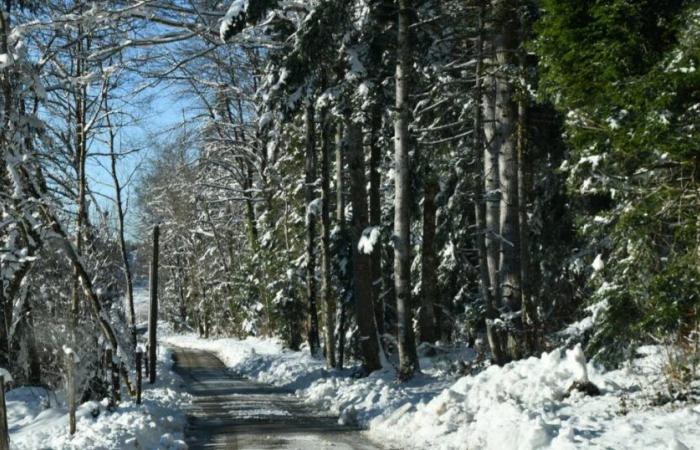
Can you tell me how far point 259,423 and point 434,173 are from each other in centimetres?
861

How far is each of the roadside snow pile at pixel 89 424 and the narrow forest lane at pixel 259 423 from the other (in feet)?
1.66

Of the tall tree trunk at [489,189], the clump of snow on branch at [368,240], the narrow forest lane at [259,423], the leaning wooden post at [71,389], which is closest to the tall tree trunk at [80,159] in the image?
the narrow forest lane at [259,423]

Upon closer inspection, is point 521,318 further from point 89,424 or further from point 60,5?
point 60,5

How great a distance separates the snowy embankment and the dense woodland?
643 mm

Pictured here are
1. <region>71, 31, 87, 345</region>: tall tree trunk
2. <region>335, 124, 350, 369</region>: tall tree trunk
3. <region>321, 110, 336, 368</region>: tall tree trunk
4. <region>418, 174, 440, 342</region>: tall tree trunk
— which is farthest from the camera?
<region>335, 124, 350, 369</region>: tall tree trunk

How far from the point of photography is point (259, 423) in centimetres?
1231

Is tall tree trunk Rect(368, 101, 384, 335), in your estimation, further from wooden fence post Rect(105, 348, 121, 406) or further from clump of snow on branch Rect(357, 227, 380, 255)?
wooden fence post Rect(105, 348, 121, 406)

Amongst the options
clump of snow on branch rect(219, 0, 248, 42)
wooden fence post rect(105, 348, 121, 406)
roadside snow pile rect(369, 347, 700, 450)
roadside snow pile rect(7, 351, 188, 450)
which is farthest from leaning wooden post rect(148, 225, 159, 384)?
roadside snow pile rect(369, 347, 700, 450)

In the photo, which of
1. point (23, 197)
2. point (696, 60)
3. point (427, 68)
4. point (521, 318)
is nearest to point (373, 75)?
point (427, 68)

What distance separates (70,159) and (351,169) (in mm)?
8147

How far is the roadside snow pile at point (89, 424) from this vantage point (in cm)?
945

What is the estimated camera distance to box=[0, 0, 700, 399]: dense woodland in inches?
344

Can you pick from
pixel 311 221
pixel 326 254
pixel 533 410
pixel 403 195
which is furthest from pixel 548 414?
pixel 311 221

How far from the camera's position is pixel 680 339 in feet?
27.5
